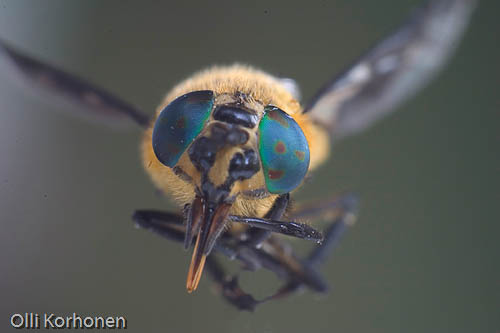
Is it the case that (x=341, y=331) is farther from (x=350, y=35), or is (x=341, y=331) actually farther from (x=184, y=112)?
(x=350, y=35)

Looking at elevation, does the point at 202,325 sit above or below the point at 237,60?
below

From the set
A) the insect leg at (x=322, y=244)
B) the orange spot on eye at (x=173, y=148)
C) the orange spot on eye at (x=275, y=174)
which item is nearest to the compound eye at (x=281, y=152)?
the orange spot on eye at (x=275, y=174)

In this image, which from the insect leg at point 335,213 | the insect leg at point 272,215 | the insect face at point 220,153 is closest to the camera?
the insect face at point 220,153

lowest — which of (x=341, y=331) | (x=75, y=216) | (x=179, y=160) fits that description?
(x=341, y=331)

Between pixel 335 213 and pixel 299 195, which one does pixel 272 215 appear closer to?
pixel 335 213

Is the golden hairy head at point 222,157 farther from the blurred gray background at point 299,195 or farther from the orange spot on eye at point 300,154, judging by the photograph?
the blurred gray background at point 299,195

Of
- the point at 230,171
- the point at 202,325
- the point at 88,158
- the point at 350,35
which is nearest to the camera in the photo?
the point at 230,171

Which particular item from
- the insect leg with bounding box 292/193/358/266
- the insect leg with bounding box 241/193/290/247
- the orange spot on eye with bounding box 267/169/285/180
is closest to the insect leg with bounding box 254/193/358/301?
the insect leg with bounding box 292/193/358/266

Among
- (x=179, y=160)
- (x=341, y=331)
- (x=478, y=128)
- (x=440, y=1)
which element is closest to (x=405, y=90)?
(x=440, y=1)
